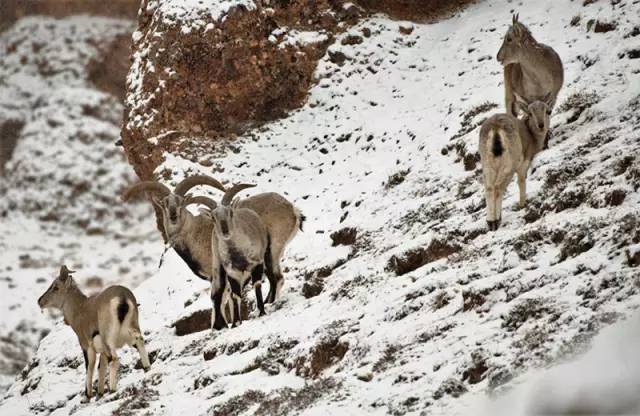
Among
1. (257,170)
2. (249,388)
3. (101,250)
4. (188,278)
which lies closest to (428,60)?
(257,170)

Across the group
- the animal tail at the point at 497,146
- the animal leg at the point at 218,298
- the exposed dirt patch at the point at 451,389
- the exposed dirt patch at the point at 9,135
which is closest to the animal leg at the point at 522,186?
the animal tail at the point at 497,146

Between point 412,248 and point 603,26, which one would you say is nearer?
point 412,248

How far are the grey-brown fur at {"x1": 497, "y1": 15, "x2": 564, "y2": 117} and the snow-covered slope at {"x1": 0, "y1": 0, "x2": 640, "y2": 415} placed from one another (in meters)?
0.57

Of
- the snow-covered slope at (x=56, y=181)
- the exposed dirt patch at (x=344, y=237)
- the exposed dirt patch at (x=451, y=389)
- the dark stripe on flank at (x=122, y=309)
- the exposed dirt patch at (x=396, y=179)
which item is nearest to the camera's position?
the exposed dirt patch at (x=451, y=389)

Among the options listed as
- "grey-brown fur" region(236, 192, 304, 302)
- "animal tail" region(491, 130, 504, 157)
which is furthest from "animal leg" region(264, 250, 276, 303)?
"animal tail" region(491, 130, 504, 157)

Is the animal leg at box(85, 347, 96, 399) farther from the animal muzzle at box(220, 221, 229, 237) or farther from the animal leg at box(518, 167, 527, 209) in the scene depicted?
the animal leg at box(518, 167, 527, 209)

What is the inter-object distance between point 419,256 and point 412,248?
0.21 m

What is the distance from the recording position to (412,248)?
471 inches

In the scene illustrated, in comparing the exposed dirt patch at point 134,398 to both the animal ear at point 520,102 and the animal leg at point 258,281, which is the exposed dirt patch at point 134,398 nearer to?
the animal leg at point 258,281

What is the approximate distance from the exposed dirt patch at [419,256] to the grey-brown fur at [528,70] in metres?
3.44

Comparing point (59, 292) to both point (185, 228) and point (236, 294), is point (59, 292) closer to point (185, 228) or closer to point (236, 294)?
point (185, 228)

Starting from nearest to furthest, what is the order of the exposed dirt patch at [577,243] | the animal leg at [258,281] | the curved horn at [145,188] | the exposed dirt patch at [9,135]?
1. the exposed dirt patch at [577,243]
2. the animal leg at [258,281]
3. the curved horn at [145,188]
4. the exposed dirt patch at [9,135]

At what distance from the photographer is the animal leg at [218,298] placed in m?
12.9

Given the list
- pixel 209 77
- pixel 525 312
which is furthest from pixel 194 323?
pixel 209 77
